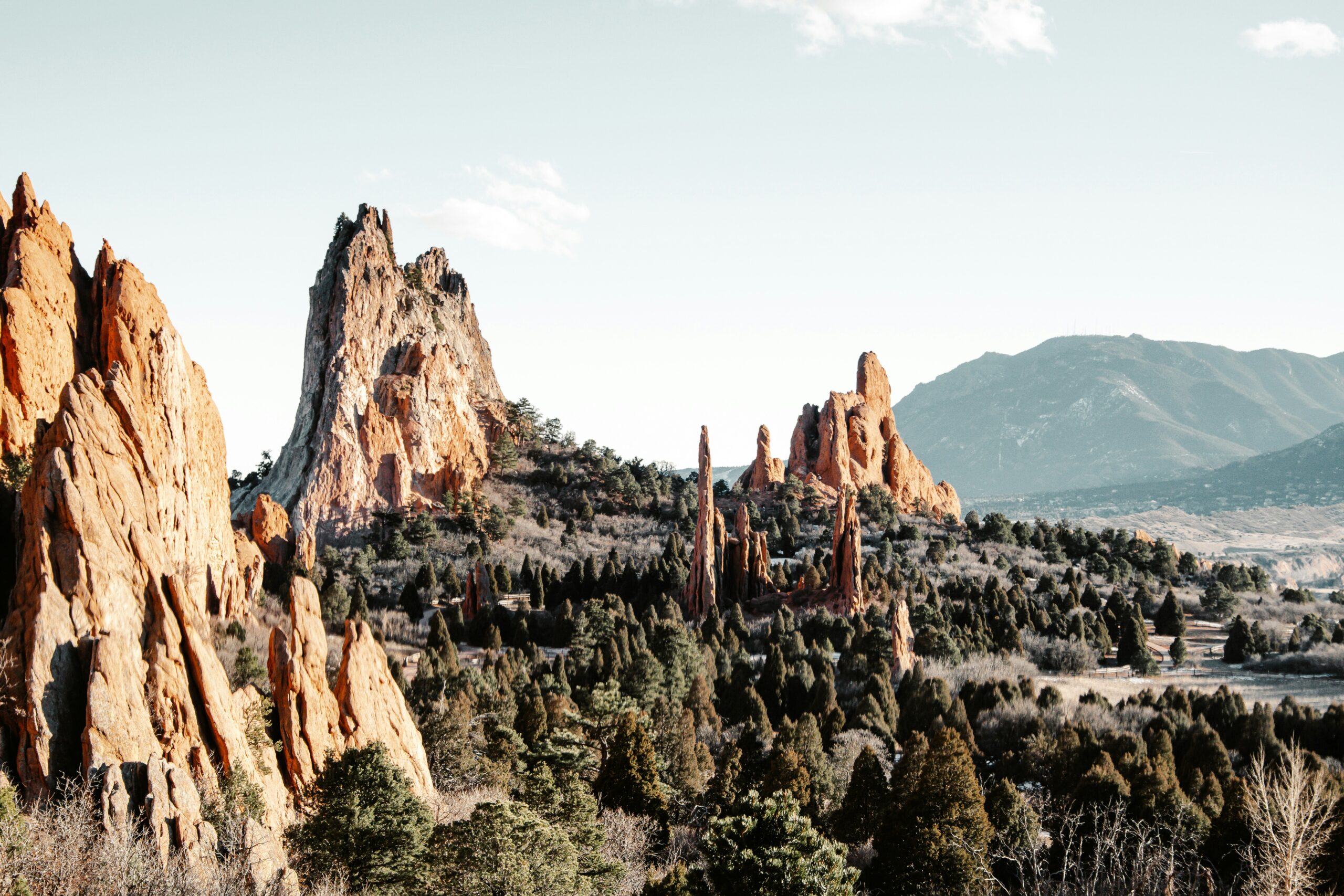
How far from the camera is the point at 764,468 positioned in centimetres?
10156

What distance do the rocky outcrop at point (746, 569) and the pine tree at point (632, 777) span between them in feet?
123

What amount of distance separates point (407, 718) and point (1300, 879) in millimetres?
19691

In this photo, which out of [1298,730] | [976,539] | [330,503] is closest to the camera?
[1298,730]

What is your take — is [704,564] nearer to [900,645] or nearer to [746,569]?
[746,569]

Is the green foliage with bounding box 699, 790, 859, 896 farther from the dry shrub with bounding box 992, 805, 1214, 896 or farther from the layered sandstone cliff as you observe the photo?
the layered sandstone cliff

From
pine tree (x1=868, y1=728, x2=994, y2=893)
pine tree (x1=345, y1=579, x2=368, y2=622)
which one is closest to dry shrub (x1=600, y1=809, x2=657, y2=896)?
pine tree (x1=868, y1=728, x2=994, y2=893)

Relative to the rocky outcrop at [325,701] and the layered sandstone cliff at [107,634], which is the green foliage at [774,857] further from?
the layered sandstone cliff at [107,634]

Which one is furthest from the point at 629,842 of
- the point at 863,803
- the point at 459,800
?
the point at 863,803

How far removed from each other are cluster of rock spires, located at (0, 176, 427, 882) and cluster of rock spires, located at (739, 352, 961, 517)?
70.6 meters

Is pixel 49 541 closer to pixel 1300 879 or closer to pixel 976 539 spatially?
pixel 1300 879

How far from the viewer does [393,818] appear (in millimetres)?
21469

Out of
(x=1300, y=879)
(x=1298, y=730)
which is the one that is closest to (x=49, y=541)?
(x=1300, y=879)

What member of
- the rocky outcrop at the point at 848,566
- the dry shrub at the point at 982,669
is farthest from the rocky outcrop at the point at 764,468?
the dry shrub at the point at 982,669

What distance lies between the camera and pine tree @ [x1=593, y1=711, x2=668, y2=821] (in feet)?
103
